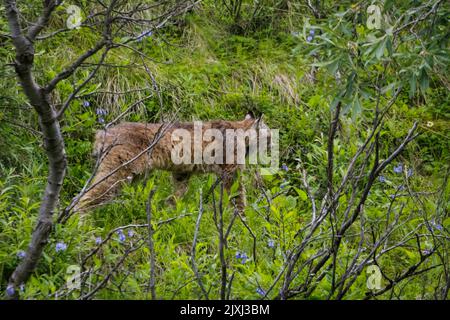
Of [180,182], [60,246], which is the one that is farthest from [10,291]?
[180,182]

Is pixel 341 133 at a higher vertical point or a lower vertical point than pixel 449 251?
higher

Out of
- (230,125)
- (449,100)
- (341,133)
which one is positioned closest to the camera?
(230,125)

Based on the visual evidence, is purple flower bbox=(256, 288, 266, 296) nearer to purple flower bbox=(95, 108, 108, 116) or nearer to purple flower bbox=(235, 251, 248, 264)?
purple flower bbox=(235, 251, 248, 264)

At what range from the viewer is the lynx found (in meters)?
6.39

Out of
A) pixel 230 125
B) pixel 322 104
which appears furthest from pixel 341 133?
pixel 230 125

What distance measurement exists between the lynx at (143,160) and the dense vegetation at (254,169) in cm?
16

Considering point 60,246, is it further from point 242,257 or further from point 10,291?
point 242,257

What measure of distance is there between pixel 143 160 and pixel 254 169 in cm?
160

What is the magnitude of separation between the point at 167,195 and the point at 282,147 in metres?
1.75

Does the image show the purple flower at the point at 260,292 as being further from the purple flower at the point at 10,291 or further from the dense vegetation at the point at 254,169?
the purple flower at the point at 10,291
